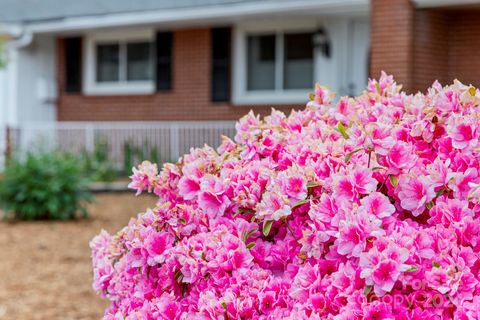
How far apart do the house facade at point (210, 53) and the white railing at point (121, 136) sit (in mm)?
587

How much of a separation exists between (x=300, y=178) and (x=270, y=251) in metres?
0.24

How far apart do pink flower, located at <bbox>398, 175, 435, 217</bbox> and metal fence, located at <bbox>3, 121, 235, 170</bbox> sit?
46.0ft

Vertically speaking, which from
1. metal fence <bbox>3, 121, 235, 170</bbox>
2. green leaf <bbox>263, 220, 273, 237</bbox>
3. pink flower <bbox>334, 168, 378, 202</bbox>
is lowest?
metal fence <bbox>3, 121, 235, 170</bbox>

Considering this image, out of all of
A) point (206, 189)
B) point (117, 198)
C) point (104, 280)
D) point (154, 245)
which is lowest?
point (117, 198)

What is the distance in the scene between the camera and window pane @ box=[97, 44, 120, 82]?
19156mm

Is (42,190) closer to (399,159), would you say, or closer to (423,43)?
(423,43)

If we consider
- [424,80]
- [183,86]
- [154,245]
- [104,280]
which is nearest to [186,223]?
[154,245]

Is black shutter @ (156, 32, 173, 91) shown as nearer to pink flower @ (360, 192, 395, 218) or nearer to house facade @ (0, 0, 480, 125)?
house facade @ (0, 0, 480, 125)

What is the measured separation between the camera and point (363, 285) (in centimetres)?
237

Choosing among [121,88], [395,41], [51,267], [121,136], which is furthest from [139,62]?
[51,267]

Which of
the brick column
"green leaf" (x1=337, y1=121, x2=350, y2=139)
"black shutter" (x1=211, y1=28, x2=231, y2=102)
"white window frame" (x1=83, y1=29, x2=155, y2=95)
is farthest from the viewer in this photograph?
"white window frame" (x1=83, y1=29, x2=155, y2=95)

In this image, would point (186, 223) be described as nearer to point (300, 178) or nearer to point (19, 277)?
point (300, 178)

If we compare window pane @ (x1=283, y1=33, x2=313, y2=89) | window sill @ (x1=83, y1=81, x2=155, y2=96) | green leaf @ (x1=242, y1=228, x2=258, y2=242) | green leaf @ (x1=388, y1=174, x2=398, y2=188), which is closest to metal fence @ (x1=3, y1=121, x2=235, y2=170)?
window sill @ (x1=83, y1=81, x2=155, y2=96)

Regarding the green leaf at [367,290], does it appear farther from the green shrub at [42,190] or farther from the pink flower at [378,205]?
the green shrub at [42,190]
